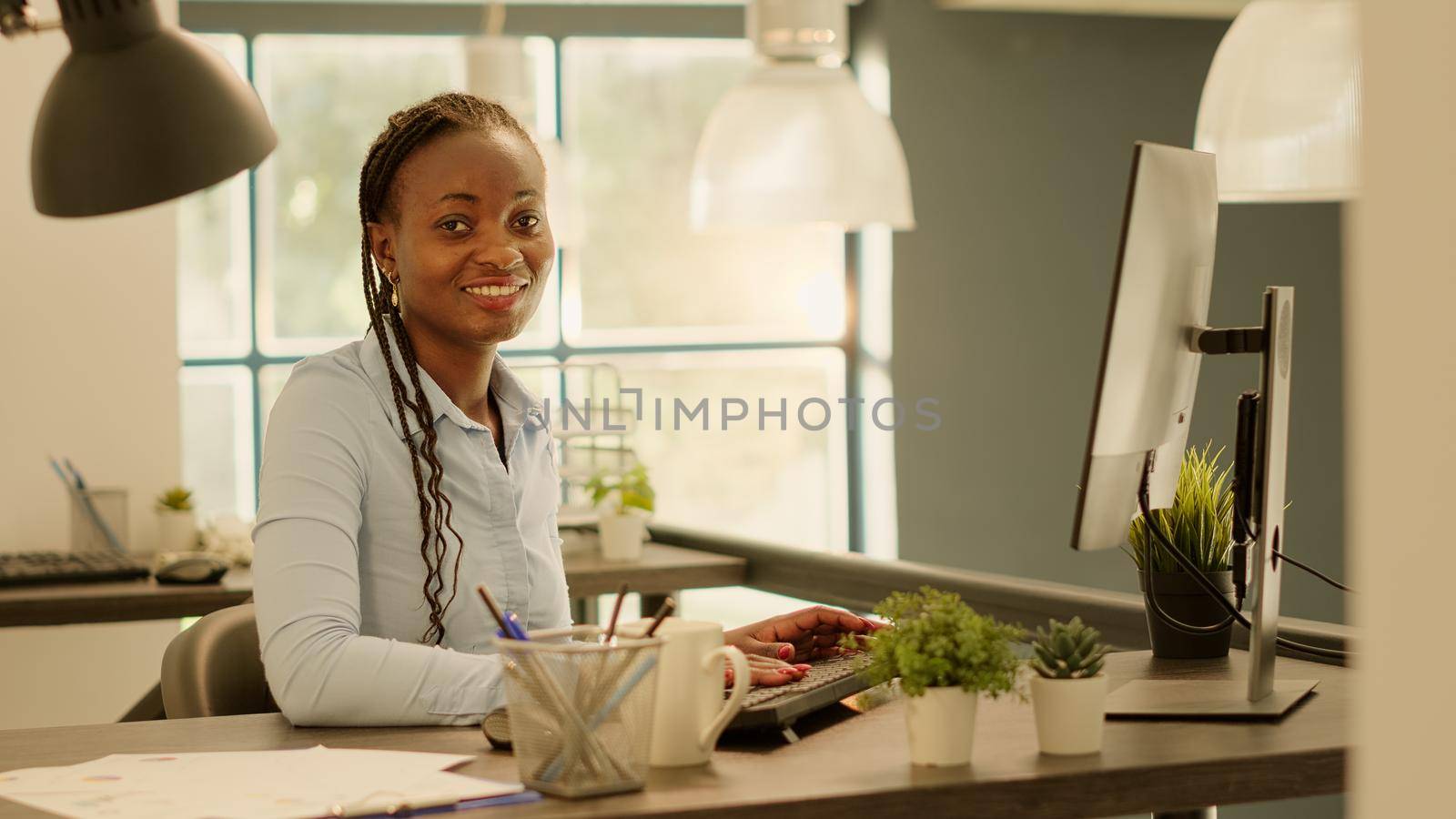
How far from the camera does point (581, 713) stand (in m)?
1.03

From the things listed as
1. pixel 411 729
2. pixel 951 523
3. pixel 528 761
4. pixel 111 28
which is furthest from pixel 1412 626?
pixel 951 523

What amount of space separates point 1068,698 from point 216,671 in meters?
0.94

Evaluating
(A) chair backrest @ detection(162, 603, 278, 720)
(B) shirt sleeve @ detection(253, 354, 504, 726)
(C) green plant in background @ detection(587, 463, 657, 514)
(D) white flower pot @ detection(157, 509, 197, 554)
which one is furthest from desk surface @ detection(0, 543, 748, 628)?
(B) shirt sleeve @ detection(253, 354, 504, 726)

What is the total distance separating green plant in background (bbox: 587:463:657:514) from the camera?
3.26m

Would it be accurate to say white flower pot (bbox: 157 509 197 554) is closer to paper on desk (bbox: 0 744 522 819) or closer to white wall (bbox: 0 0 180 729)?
white wall (bbox: 0 0 180 729)

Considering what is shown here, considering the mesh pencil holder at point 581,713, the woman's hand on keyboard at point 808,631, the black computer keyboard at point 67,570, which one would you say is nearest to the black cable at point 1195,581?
the woman's hand on keyboard at point 808,631

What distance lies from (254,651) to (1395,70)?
1.36 meters

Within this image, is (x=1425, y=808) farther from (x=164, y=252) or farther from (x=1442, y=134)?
(x=164, y=252)

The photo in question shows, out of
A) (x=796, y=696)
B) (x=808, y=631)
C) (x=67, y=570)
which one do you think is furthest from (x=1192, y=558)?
(x=67, y=570)

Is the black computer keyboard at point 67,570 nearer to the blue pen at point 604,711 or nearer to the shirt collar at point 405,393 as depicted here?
the shirt collar at point 405,393

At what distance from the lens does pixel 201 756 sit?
120 cm

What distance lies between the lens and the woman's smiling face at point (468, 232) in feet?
5.14

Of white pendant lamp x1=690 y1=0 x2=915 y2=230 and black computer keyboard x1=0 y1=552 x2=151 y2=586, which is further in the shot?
black computer keyboard x1=0 y1=552 x2=151 y2=586

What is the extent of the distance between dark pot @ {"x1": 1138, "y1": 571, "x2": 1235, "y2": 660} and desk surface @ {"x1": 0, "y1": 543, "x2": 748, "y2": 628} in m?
1.54
